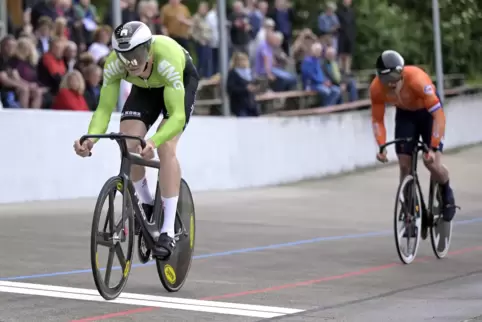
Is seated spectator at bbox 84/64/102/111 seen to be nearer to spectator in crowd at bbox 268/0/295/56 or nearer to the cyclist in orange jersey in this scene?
spectator in crowd at bbox 268/0/295/56

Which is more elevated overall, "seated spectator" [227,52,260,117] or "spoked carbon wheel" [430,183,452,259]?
"seated spectator" [227,52,260,117]

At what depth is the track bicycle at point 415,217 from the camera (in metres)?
10.0

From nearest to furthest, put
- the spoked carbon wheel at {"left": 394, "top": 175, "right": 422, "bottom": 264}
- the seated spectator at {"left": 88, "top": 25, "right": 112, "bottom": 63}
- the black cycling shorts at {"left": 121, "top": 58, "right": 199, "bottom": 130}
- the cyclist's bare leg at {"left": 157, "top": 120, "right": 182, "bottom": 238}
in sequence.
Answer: the cyclist's bare leg at {"left": 157, "top": 120, "right": 182, "bottom": 238}, the black cycling shorts at {"left": 121, "top": 58, "right": 199, "bottom": 130}, the spoked carbon wheel at {"left": 394, "top": 175, "right": 422, "bottom": 264}, the seated spectator at {"left": 88, "top": 25, "right": 112, "bottom": 63}

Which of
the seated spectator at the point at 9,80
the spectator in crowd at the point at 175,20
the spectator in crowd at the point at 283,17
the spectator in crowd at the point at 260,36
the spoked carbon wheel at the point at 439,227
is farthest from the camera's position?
the spectator in crowd at the point at 283,17

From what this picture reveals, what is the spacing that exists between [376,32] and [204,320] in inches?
764

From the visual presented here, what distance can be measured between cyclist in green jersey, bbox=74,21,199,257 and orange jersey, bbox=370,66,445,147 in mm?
2736

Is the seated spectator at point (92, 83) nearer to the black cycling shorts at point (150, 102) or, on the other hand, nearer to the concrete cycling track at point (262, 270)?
the concrete cycling track at point (262, 270)

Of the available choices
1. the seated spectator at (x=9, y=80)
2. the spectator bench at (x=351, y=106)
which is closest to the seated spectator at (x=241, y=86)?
the spectator bench at (x=351, y=106)

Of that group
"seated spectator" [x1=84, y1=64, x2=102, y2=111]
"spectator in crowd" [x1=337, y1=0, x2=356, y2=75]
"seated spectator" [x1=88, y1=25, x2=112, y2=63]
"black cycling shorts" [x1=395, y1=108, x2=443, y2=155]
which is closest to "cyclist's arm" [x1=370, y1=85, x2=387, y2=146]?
"black cycling shorts" [x1=395, y1=108, x2=443, y2=155]

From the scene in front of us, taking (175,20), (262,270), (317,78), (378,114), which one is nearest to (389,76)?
(378,114)

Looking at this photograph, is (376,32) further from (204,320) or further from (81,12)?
(204,320)

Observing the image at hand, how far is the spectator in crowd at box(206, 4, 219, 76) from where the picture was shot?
741 inches

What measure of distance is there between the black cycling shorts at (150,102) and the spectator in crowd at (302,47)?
1230 cm

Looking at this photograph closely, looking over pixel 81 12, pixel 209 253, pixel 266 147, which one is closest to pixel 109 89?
pixel 209 253
